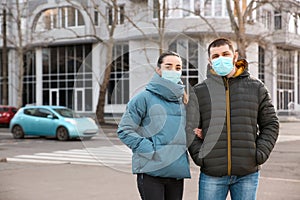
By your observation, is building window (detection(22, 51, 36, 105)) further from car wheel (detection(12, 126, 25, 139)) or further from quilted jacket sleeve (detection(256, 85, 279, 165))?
quilted jacket sleeve (detection(256, 85, 279, 165))

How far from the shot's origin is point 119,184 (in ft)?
30.4

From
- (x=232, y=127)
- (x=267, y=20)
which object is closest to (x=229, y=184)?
(x=232, y=127)

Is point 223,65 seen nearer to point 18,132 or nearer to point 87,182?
point 87,182

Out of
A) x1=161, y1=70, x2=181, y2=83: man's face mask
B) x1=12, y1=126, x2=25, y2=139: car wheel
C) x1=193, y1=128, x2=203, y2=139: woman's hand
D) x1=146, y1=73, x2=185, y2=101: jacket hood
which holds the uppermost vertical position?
x1=161, y1=70, x2=181, y2=83: man's face mask

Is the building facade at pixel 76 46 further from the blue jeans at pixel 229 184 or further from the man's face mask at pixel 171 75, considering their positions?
the blue jeans at pixel 229 184

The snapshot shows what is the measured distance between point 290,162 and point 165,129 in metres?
10.8

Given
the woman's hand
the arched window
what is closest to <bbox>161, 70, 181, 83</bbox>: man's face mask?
the woman's hand

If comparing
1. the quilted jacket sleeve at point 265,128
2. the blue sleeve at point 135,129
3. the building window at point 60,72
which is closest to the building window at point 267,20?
the building window at point 60,72

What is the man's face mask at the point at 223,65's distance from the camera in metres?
4.02

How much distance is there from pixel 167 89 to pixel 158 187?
2.65ft

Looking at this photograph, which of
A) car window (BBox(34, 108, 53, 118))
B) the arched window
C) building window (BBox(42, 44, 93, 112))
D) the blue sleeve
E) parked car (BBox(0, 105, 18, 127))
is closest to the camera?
the blue sleeve

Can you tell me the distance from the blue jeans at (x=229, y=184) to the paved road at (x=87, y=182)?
2.08 m

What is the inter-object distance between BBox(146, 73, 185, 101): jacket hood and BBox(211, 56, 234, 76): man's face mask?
0.33 m

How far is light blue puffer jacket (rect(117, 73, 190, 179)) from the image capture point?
157 inches
